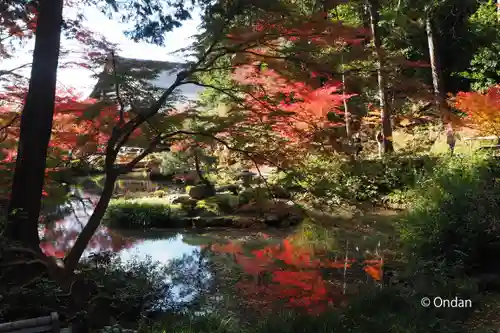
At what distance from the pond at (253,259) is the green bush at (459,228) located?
704mm

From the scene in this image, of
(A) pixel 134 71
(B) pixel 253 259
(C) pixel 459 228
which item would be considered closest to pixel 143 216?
(B) pixel 253 259

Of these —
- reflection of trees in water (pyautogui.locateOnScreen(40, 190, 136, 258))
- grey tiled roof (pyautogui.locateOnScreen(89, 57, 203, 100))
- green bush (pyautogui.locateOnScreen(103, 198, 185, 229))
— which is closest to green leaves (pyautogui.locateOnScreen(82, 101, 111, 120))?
grey tiled roof (pyautogui.locateOnScreen(89, 57, 203, 100))

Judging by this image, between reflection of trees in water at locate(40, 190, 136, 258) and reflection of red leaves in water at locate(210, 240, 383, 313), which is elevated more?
reflection of trees in water at locate(40, 190, 136, 258)

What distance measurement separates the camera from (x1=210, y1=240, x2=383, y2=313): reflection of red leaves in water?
4.59 meters

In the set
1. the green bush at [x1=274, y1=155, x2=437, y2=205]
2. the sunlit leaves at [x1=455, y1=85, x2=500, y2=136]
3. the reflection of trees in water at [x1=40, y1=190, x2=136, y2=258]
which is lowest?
the reflection of trees in water at [x1=40, y1=190, x2=136, y2=258]

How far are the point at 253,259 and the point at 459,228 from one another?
287cm

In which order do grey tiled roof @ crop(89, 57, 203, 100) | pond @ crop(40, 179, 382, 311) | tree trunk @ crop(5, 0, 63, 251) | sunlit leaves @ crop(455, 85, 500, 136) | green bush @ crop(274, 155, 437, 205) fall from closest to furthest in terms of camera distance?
tree trunk @ crop(5, 0, 63, 251) < grey tiled roof @ crop(89, 57, 203, 100) < pond @ crop(40, 179, 382, 311) < sunlit leaves @ crop(455, 85, 500, 136) < green bush @ crop(274, 155, 437, 205)

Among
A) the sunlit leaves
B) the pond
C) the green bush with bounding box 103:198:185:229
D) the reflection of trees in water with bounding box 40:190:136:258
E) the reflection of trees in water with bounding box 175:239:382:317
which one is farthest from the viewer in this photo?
the sunlit leaves

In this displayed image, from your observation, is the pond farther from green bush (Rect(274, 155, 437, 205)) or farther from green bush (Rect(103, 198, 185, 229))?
green bush (Rect(274, 155, 437, 205))

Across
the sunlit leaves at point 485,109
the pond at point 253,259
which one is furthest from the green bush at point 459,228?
the sunlit leaves at point 485,109

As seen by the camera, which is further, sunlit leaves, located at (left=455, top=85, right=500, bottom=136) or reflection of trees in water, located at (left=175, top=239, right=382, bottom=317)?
sunlit leaves, located at (left=455, top=85, right=500, bottom=136)

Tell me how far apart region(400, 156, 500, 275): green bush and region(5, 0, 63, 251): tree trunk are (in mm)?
3879

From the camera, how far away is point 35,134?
3807 mm

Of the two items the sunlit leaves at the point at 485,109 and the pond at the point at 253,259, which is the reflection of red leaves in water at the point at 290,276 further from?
the sunlit leaves at the point at 485,109
